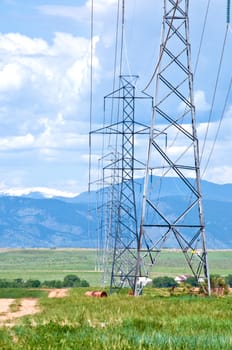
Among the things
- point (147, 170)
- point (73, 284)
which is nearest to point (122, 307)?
point (147, 170)

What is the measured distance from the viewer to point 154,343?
16.0 meters

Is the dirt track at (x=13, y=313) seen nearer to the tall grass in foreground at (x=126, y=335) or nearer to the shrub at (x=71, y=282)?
the tall grass in foreground at (x=126, y=335)

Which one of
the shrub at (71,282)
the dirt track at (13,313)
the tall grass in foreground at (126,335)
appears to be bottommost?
the tall grass in foreground at (126,335)

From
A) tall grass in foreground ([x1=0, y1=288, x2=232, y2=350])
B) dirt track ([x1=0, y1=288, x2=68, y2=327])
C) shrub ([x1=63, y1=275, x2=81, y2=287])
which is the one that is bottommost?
tall grass in foreground ([x1=0, y1=288, x2=232, y2=350])

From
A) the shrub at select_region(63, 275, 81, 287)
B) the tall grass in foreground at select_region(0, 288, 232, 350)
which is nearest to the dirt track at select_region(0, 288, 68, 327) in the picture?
the tall grass in foreground at select_region(0, 288, 232, 350)

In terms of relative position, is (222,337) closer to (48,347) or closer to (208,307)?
(48,347)

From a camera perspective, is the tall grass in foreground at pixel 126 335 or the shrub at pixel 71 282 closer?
the tall grass in foreground at pixel 126 335

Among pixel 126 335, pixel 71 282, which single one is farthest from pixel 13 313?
pixel 71 282

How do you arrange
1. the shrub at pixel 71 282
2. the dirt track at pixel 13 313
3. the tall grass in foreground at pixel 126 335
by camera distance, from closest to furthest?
the tall grass in foreground at pixel 126 335, the dirt track at pixel 13 313, the shrub at pixel 71 282

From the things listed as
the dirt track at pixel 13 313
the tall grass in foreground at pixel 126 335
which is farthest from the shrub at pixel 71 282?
the tall grass in foreground at pixel 126 335

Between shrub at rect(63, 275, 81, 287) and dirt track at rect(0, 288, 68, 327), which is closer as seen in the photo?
dirt track at rect(0, 288, 68, 327)

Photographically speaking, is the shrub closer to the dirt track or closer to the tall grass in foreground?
the dirt track

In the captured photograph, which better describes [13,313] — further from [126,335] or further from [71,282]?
[71,282]

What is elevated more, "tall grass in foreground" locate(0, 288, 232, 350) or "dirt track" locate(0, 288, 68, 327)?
"dirt track" locate(0, 288, 68, 327)
